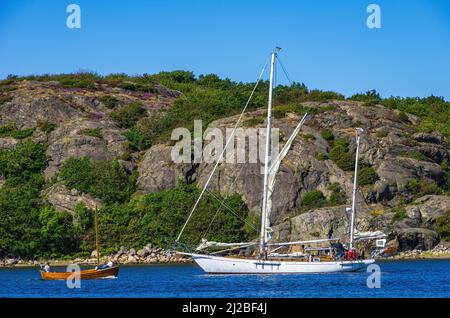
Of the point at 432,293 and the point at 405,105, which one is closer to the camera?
the point at 432,293

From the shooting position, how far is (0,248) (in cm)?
8875

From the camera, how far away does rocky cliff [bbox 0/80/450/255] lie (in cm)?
8988

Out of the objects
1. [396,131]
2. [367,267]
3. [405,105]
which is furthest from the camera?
[405,105]

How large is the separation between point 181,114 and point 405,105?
33.9 m

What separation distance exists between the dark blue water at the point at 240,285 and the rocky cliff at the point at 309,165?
64.8 ft

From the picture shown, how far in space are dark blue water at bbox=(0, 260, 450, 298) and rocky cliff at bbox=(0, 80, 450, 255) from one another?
778 inches

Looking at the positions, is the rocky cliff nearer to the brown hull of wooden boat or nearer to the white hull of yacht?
the white hull of yacht

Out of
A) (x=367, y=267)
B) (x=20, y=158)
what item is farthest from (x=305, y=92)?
(x=367, y=267)

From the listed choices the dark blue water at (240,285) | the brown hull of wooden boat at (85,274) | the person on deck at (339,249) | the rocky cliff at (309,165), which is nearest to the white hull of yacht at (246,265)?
the dark blue water at (240,285)

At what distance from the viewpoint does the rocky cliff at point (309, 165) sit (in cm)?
8988

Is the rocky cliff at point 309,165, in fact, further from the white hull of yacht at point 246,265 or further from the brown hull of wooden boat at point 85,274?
the brown hull of wooden boat at point 85,274

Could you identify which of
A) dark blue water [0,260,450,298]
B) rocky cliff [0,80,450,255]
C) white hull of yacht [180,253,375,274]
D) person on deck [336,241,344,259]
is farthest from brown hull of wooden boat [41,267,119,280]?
rocky cliff [0,80,450,255]

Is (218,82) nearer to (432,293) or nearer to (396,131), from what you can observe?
(396,131)

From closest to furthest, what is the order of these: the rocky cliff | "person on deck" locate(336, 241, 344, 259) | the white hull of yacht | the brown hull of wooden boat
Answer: the brown hull of wooden boat → the white hull of yacht → "person on deck" locate(336, 241, 344, 259) → the rocky cliff
